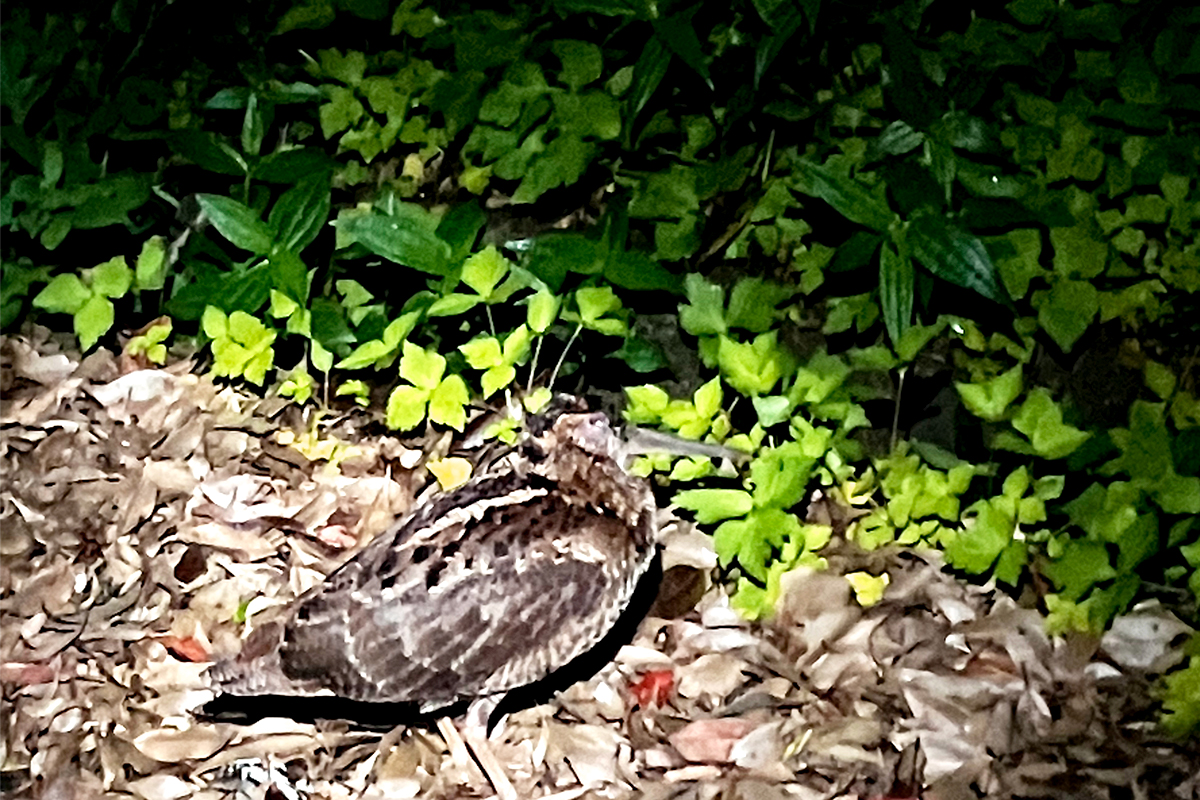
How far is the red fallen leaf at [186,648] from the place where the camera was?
8.00ft

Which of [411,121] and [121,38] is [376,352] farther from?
[121,38]

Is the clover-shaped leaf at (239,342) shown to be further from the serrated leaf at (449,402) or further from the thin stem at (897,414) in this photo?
the thin stem at (897,414)

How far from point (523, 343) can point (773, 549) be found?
65 centimetres

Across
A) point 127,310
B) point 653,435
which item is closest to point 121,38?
point 127,310

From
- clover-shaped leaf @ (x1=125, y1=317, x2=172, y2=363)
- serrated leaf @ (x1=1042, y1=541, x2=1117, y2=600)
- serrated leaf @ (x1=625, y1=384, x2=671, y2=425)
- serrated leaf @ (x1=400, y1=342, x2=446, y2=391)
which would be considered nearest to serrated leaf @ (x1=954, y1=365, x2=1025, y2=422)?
serrated leaf @ (x1=1042, y1=541, x2=1117, y2=600)

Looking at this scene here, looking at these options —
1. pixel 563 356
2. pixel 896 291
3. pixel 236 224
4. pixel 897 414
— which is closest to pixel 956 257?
pixel 896 291

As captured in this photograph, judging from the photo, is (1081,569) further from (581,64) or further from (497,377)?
(581,64)

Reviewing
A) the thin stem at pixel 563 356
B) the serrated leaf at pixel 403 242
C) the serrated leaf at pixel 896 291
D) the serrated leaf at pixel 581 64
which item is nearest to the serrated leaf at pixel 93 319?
the serrated leaf at pixel 403 242

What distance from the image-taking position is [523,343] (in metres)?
2.66

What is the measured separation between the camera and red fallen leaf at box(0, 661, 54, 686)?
242 centimetres

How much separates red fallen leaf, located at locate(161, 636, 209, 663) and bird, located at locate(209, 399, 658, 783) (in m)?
0.27

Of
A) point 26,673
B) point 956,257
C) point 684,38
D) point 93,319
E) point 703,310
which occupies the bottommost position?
point 26,673

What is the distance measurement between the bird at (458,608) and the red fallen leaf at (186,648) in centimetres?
27

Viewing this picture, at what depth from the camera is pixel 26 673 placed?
95.9 inches
